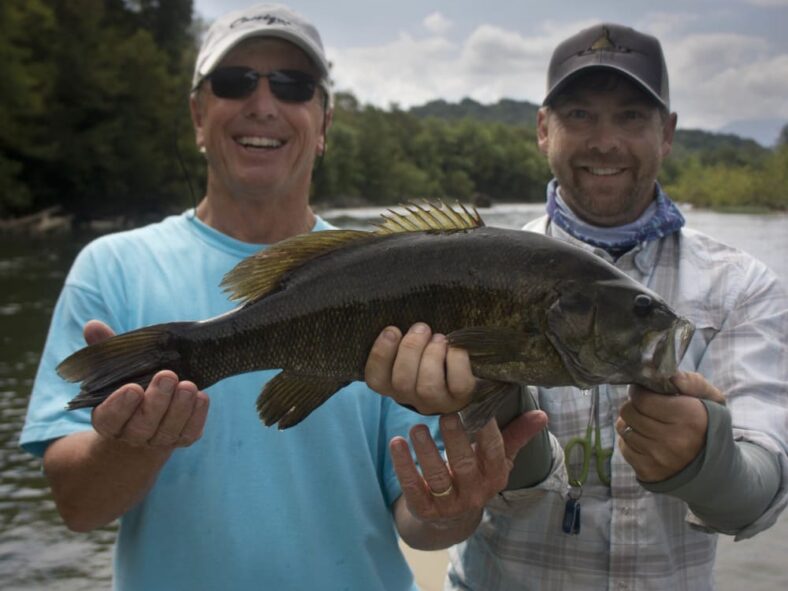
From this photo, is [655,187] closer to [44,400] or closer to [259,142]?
[259,142]

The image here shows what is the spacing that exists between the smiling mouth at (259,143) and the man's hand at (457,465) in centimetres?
140

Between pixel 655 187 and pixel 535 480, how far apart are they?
148 centimetres

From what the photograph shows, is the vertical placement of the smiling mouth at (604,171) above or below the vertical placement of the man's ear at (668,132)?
below

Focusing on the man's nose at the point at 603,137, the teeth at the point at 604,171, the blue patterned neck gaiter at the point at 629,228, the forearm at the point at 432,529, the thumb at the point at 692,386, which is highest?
the man's nose at the point at 603,137

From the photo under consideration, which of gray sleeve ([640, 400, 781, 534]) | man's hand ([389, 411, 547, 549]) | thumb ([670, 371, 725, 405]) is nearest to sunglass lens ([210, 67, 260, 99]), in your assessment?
man's hand ([389, 411, 547, 549])

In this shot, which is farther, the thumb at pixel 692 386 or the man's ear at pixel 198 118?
the man's ear at pixel 198 118

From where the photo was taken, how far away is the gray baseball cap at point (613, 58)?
3.34 meters

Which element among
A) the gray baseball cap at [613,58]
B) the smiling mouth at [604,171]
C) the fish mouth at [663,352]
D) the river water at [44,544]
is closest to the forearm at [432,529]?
the fish mouth at [663,352]

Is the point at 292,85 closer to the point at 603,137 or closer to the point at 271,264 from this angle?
the point at 271,264

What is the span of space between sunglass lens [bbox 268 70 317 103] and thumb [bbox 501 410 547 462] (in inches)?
66.2

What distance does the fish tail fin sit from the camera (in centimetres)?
239

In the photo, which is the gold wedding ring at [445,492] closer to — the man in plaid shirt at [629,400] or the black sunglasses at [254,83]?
the man in plaid shirt at [629,400]

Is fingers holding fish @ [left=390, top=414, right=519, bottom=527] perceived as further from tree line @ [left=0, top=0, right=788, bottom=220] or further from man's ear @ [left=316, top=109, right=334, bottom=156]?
tree line @ [left=0, top=0, right=788, bottom=220]

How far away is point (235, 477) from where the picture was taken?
2.86 meters
